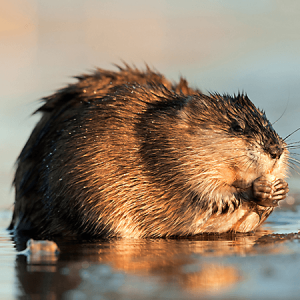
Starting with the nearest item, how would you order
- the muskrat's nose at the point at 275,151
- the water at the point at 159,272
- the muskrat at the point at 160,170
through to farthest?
the water at the point at 159,272 → the muskrat's nose at the point at 275,151 → the muskrat at the point at 160,170

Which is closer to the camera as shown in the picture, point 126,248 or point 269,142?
point 126,248

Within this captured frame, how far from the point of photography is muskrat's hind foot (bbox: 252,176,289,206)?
14.7ft

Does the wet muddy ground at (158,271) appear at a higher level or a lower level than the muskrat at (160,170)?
lower

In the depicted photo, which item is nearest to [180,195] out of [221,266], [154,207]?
[154,207]

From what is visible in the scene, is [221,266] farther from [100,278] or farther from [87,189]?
[87,189]

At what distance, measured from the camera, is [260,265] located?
8.75ft

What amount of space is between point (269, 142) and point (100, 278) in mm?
2477

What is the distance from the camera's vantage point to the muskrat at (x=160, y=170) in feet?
15.0

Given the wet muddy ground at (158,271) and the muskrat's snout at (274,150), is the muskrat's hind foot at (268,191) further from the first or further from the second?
the wet muddy ground at (158,271)

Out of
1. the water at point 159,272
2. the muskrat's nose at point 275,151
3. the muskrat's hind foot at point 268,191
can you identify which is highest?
the muskrat's nose at point 275,151

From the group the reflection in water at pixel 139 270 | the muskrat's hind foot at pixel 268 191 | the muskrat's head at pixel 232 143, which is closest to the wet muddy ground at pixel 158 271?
the reflection in water at pixel 139 270

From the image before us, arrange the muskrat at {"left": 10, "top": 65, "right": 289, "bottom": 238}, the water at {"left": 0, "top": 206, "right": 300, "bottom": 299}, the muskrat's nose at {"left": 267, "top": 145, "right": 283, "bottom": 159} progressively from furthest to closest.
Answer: the muskrat at {"left": 10, "top": 65, "right": 289, "bottom": 238}
the muskrat's nose at {"left": 267, "top": 145, "right": 283, "bottom": 159}
the water at {"left": 0, "top": 206, "right": 300, "bottom": 299}

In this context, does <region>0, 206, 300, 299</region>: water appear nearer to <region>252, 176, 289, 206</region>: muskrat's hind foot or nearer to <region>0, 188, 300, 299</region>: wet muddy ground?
<region>0, 188, 300, 299</region>: wet muddy ground

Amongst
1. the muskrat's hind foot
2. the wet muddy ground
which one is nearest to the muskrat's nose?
the muskrat's hind foot
